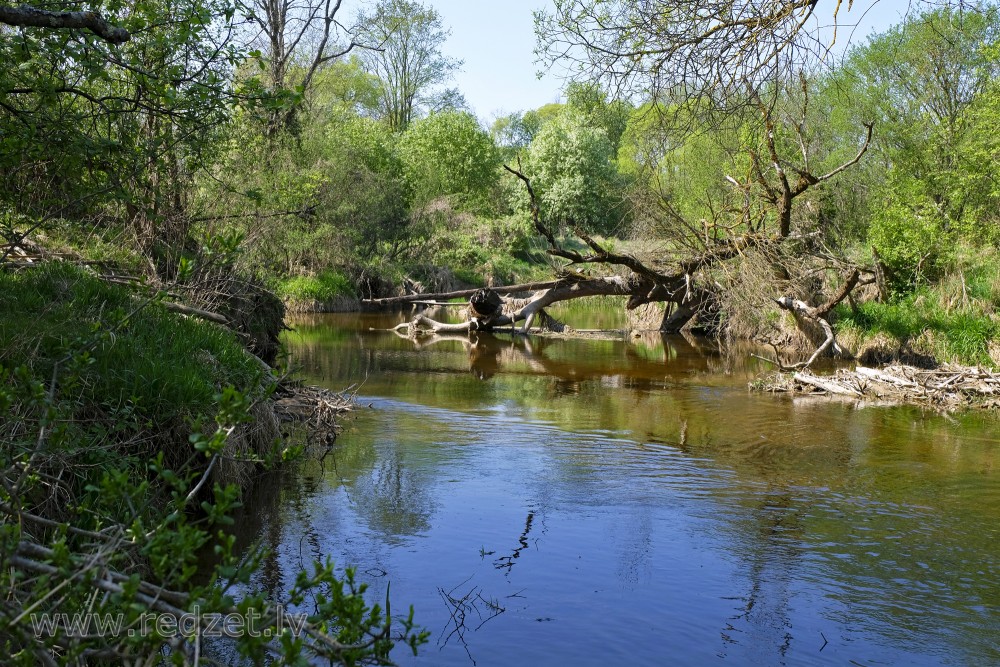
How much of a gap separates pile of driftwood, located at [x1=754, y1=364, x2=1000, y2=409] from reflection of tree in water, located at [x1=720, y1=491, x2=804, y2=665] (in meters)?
7.21

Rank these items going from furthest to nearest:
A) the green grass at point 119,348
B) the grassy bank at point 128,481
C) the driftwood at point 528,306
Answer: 1. the driftwood at point 528,306
2. the green grass at point 119,348
3. the grassy bank at point 128,481

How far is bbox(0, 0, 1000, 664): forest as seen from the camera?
415cm

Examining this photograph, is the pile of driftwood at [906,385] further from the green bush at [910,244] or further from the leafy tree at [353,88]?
the leafy tree at [353,88]

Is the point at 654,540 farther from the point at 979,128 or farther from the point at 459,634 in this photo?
the point at 979,128

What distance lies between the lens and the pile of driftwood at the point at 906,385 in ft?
49.4

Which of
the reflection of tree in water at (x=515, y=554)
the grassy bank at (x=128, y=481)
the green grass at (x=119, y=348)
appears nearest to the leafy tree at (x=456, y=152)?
the green grass at (x=119, y=348)

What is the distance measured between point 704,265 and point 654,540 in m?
11.7

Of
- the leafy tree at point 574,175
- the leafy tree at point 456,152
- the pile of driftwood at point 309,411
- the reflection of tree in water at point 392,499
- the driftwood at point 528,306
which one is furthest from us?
the leafy tree at point 574,175

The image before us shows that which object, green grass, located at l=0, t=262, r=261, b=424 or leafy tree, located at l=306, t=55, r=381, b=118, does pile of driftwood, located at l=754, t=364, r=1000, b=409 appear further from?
leafy tree, located at l=306, t=55, r=381, b=118

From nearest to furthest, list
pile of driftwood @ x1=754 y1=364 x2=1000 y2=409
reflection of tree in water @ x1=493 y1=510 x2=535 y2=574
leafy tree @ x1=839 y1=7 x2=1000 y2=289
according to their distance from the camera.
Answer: reflection of tree in water @ x1=493 y1=510 x2=535 y2=574 → pile of driftwood @ x1=754 y1=364 x2=1000 y2=409 → leafy tree @ x1=839 y1=7 x2=1000 y2=289

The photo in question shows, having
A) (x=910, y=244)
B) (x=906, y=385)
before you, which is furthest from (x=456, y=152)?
(x=906, y=385)

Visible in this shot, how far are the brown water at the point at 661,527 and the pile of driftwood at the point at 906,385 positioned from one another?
112cm

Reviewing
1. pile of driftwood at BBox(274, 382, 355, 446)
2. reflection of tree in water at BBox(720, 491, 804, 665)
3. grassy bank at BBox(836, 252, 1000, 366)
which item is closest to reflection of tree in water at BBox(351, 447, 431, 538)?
pile of driftwood at BBox(274, 382, 355, 446)

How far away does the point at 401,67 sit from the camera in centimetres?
5447
